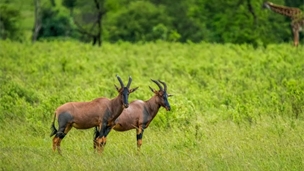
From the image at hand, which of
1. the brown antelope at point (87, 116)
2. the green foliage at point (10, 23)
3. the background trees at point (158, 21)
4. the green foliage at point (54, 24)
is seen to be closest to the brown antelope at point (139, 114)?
the brown antelope at point (87, 116)

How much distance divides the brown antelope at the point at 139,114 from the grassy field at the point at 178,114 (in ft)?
0.98

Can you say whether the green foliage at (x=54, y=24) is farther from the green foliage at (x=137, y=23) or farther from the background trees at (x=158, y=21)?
the green foliage at (x=137, y=23)

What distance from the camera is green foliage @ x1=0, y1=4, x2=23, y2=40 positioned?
44.6 metres

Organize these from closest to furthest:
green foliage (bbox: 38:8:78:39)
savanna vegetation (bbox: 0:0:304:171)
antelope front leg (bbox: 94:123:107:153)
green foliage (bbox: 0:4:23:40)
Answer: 1. savanna vegetation (bbox: 0:0:304:171)
2. antelope front leg (bbox: 94:123:107:153)
3. green foliage (bbox: 0:4:23:40)
4. green foliage (bbox: 38:8:78:39)

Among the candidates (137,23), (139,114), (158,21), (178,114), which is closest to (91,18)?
(158,21)

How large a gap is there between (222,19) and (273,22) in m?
2.67

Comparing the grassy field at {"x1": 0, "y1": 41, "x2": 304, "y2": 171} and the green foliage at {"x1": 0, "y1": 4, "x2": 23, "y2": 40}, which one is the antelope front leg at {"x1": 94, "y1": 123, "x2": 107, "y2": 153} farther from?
the green foliage at {"x1": 0, "y1": 4, "x2": 23, "y2": 40}

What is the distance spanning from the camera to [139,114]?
12633 millimetres

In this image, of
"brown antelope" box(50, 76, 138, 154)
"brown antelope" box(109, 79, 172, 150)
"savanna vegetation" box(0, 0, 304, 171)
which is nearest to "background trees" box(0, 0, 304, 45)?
"savanna vegetation" box(0, 0, 304, 171)

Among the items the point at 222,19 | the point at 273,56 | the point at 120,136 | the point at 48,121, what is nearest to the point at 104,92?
the point at 48,121

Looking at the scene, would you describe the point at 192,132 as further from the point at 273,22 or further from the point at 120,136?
the point at 273,22

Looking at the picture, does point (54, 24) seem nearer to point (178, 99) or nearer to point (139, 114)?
point (178, 99)

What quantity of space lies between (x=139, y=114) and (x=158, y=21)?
38.8 m

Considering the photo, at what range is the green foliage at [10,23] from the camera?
44.6 meters
